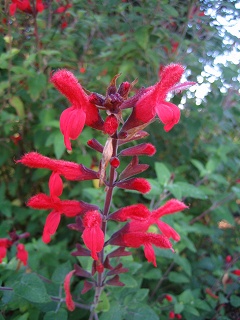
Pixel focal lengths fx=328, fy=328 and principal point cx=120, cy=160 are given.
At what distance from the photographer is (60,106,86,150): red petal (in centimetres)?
122

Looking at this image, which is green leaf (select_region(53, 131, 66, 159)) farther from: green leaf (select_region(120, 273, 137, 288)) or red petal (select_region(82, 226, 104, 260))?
red petal (select_region(82, 226, 104, 260))

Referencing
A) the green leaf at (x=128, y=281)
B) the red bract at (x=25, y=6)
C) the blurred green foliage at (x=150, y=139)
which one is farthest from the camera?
the red bract at (x=25, y=6)

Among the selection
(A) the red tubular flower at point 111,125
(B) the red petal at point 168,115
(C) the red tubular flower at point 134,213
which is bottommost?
(C) the red tubular flower at point 134,213

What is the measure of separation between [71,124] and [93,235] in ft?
1.48

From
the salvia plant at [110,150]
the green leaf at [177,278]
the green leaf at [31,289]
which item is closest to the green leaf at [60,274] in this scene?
the salvia plant at [110,150]

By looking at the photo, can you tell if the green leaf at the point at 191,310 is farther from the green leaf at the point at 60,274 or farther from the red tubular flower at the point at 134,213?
the red tubular flower at the point at 134,213

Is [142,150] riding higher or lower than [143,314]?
higher

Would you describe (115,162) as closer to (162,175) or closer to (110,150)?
(110,150)

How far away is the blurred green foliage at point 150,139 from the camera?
7.68ft

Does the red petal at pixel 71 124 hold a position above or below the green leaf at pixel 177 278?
above

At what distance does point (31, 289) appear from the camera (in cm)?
155

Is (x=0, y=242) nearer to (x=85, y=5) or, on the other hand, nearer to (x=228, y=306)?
(x=228, y=306)

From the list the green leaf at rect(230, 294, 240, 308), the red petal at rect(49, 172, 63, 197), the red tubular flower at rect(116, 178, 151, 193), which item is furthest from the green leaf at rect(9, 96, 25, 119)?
the green leaf at rect(230, 294, 240, 308)

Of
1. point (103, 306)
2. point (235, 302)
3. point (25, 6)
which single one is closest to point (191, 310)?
point (235, 302)
